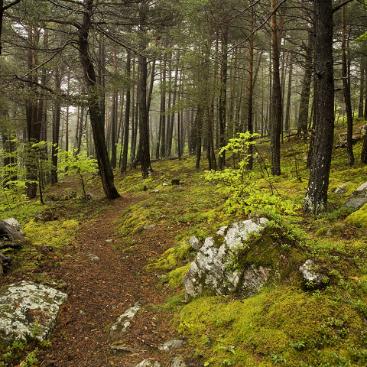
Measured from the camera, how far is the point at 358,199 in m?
7.59

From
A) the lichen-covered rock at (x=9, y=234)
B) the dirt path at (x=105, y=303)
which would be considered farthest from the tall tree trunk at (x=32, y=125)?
the dirt path at (x=105, y=303)

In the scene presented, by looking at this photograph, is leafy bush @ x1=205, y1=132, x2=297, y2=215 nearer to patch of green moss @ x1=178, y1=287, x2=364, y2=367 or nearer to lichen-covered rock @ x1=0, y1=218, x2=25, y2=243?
patch of green moss @ x1=178, y1=287, x2=364, y2=367

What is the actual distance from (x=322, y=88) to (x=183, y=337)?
232 inches

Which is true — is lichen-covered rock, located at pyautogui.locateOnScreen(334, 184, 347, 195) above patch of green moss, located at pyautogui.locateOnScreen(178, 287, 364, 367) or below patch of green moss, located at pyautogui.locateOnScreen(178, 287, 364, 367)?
above

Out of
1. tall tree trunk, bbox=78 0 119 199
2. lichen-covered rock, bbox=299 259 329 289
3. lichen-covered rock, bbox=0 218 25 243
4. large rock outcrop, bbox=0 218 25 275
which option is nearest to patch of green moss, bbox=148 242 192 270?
large rock outcrop, bbox=0 218 25 275

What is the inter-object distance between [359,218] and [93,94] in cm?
892

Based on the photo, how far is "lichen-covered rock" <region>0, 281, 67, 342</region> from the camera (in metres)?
4.61

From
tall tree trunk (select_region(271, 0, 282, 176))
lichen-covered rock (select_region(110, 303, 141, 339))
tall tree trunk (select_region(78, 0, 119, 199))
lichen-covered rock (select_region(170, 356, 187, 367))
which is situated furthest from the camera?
tall tree trunk (select_region(271, 0, 282, 176))

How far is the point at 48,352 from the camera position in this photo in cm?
453

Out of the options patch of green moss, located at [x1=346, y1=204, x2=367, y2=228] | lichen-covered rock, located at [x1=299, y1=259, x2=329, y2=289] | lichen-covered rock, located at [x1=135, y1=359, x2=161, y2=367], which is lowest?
lichen-covered rock, located at [x1=135, y1=359, x2=161, y2=367]

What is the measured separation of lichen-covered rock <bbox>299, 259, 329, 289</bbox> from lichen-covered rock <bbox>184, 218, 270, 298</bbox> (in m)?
0.49

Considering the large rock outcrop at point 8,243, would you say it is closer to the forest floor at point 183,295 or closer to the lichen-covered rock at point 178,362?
the forest floor at point 183,295

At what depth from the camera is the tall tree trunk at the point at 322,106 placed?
715cm

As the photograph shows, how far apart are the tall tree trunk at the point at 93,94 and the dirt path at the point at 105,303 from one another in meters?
4.71
